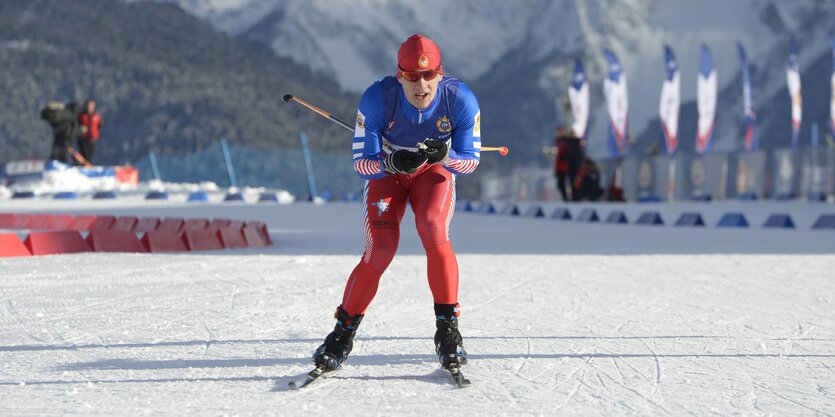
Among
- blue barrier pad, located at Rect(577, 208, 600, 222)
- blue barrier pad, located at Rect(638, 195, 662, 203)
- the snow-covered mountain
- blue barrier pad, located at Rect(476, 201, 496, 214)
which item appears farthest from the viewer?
the snow-covered mountain

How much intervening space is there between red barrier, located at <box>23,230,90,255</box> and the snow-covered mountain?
87.5 m

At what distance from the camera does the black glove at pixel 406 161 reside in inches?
187

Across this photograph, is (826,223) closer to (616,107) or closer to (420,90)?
(420,90)

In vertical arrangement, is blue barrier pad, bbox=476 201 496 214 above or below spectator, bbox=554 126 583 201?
below

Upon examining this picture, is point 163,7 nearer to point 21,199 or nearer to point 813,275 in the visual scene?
point 21,199

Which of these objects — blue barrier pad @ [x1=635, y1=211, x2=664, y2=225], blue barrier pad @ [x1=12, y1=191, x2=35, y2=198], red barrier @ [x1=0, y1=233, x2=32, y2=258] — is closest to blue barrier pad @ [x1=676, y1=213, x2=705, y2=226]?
blue barrier pad @ [x1=635, y1=211, x2=664, y2=225]

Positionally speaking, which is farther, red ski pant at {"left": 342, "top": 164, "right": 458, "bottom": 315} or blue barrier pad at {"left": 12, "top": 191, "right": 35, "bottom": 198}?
blue barrier pad at {"left": 12, "top": 191, "right": 35, "bottom": 198}

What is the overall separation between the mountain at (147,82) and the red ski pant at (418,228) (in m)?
52.9

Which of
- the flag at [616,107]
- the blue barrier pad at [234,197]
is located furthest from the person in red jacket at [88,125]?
the flag at [616,107]

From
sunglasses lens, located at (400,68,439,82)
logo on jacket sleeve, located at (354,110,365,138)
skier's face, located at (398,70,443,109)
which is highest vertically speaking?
sunglasses lens, located at (400,68,439,82)

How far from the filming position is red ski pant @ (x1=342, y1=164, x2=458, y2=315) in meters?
4.93

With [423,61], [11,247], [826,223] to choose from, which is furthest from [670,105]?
[423,61]

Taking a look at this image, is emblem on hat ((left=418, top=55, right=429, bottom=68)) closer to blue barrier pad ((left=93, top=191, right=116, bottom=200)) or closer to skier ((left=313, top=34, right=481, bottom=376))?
skier ((left=313, top=34, right=481, bottom=376))

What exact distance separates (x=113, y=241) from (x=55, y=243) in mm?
595
